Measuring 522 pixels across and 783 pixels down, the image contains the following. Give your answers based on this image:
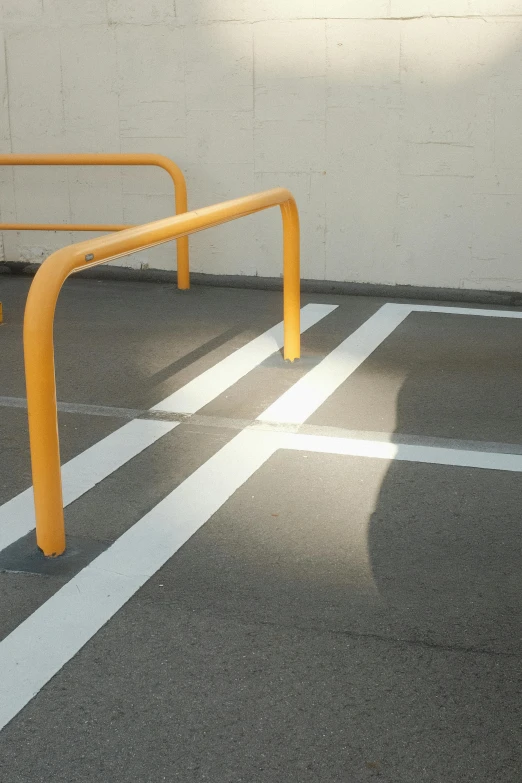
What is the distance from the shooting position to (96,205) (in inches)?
292

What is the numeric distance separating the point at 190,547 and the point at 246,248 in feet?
14.6

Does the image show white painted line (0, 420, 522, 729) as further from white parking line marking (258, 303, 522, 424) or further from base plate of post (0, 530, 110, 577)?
white parking line marking (258, 303, 522, 424)

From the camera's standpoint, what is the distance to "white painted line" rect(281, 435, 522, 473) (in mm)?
3674

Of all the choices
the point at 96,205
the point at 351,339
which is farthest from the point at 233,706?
the point at 96,205

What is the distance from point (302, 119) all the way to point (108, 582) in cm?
480

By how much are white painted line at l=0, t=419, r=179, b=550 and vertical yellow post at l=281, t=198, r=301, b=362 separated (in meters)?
1.11

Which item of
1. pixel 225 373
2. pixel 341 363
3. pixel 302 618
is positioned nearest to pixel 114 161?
pixel 225 373

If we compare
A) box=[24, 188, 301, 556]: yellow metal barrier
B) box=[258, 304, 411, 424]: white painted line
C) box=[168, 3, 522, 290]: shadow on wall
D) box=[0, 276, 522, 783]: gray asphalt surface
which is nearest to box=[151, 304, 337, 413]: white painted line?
box=[0, 276, 522, 783]: gray asphalt surface

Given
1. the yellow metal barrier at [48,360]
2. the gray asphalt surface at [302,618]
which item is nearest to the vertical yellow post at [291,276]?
the gray asphalt surface at [302,618]

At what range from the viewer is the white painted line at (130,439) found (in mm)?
3193

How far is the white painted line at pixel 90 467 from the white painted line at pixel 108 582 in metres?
0.33

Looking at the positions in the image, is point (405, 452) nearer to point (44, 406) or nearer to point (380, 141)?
point (44, 406)

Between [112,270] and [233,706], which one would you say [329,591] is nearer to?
[233,706]

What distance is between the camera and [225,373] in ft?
16.2
